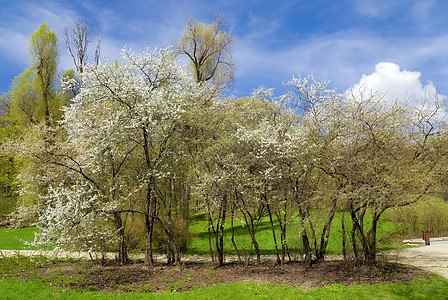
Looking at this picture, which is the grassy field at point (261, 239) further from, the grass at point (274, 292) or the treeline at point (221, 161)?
the grass at point (274, 292)

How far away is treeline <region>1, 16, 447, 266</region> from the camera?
8.98m

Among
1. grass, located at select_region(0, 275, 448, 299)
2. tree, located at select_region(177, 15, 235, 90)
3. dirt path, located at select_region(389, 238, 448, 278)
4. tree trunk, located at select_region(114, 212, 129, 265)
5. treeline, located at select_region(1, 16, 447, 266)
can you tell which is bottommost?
dirt path, located at select_region(389, 238, 448, 278)

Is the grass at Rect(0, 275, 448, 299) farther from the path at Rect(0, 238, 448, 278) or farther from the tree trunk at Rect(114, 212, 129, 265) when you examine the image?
the tree trunk at Rect(114, 212, 129, 265)

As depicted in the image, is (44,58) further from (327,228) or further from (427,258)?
(427,258)

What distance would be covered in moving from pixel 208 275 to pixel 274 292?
8.91 ft

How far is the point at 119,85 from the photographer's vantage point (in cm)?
1115

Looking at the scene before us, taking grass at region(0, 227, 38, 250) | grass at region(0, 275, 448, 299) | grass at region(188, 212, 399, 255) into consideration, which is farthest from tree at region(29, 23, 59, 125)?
grass at region(0, 275, 448, 299)

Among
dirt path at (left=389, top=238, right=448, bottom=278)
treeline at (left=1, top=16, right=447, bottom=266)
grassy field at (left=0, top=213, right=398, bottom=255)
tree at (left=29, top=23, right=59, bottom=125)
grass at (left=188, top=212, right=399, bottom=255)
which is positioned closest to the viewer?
treeline at (left=1, top=16, right=447, bottom=266)

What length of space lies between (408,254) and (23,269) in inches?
536

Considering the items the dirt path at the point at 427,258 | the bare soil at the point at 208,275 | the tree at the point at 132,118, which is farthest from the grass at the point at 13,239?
the dirt path at the point at 427,258

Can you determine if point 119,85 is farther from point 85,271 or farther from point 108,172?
point 85,271

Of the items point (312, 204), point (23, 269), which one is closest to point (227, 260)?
point (312, 204)

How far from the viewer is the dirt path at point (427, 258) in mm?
9867

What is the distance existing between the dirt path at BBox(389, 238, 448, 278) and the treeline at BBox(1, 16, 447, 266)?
1.65m
